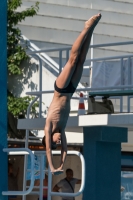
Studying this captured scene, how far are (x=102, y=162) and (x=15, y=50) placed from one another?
6419mm

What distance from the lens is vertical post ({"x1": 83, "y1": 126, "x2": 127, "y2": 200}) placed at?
1076cm

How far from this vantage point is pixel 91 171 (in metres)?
10.8

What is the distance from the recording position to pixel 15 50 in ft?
54.7

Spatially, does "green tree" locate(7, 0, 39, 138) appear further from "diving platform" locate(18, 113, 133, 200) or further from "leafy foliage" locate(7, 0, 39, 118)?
"diving platform" locate(18, 113, 133, 200)

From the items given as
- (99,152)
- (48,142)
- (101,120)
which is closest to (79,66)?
(48,142)

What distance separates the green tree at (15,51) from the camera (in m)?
16.3

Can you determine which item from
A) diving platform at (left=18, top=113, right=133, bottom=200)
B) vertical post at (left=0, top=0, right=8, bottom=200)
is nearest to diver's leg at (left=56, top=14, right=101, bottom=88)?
vertical post at (left=0, top=0, right=8, bottom=200)

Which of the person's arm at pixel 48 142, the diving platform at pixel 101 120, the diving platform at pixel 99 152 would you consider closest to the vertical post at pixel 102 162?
the diving platform at pixel 99 152

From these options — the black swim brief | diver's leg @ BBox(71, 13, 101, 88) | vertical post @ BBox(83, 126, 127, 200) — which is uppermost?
diver's leg @ BBox(71, 13, 101, 88)

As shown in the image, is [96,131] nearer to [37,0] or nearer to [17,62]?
[17,62]

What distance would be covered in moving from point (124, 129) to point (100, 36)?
7699 millimetres

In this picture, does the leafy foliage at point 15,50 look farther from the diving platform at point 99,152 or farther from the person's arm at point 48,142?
the person's arm at point 48,142

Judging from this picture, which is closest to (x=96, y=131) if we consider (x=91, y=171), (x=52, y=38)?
(x=91, y=171)

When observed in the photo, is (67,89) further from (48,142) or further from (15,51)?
(15,51)
